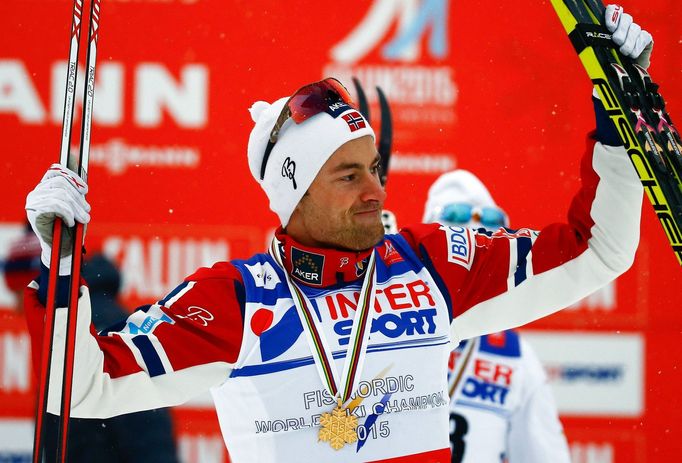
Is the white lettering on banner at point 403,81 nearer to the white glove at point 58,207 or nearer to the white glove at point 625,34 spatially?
the white glove at point 625,34

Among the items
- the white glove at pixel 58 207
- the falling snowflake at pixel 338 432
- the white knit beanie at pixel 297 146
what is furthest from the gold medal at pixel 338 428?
the white glove at pixel 58 207

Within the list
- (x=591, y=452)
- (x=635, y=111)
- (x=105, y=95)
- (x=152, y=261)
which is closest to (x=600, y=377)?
(x=591, y=452)

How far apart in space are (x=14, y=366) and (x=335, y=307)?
331cm

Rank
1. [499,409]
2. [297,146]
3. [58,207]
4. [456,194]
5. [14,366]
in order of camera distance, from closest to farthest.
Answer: [58,207]
[297,146]
[499,409]
[456,194]
[14,366]

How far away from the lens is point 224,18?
5910 mm

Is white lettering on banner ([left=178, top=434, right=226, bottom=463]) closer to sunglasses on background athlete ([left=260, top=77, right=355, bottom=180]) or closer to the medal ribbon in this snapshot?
sunglasses on background athlete ([left=260, top=77, right=355, bottom=180])

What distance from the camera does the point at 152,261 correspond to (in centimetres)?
580

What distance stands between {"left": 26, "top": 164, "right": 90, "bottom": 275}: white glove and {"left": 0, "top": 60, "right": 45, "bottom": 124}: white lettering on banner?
332 cm

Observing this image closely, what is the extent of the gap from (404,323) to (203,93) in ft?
10.6

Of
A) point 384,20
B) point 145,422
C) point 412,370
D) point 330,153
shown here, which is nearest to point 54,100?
point 384,20

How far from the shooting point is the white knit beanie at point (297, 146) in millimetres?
3078

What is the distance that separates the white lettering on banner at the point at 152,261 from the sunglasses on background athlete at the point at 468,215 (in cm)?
143

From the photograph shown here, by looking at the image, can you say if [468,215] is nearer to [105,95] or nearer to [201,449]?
[201,449]

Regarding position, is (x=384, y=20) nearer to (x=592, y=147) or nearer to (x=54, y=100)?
(x=54, y=100)
